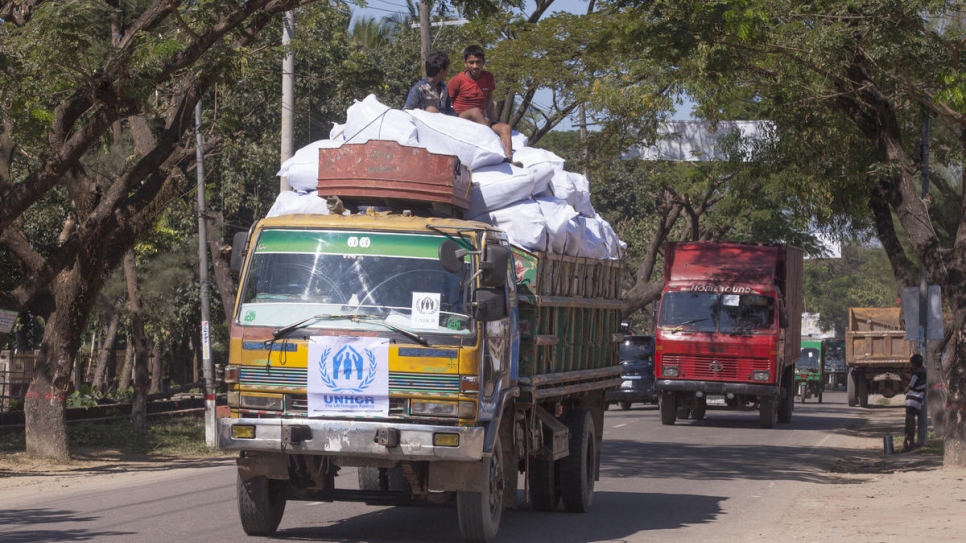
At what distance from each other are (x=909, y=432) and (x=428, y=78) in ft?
41.9

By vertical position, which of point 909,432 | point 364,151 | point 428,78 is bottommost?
point 909,432

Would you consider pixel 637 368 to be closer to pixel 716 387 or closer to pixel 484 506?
pixel 716 387

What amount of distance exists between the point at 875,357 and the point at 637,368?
28.8 feet

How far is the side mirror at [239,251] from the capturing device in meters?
9.80

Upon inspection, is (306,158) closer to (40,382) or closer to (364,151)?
(364,151)

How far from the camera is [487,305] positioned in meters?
9.07

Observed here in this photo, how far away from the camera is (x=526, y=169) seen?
11.3m

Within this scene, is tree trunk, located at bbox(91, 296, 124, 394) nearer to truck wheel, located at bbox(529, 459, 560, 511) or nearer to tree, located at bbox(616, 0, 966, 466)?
tree, located at bbox(616, 0, 966, 466)

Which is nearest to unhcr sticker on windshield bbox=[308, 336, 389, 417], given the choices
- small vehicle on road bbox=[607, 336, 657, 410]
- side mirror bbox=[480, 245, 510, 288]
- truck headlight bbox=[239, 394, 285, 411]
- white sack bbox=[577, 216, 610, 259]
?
truck headlight bbox=[239, 394, 285, 411]

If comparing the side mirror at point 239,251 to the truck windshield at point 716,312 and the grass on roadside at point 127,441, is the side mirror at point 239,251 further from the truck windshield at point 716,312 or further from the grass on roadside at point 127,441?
the truck windshield at point 716,312

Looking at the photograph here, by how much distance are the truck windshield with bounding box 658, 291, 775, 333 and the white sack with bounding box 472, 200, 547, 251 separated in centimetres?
1602

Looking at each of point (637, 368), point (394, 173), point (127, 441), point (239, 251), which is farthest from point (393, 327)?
point (637, 368)

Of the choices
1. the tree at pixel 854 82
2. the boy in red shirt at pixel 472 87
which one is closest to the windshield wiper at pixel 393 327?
the boy in red shirt at pixel 472 87

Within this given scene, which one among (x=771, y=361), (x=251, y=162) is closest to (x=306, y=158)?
(x=771, y=361)
